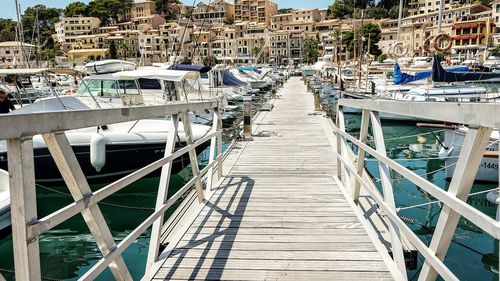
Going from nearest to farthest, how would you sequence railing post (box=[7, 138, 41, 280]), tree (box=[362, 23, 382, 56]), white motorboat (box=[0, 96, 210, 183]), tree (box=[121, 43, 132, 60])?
railing post (box=[7, 138, 41, 280]) → white motorboat (box=[0, 96, 210, 183]) → tree (box=[362, 23, 382, 56]) → tree (box=[121, 43, 132, 60])

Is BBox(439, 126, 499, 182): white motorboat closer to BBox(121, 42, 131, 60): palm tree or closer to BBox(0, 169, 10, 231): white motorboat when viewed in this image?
BBox(0, 169, 10, 231): white motorboat

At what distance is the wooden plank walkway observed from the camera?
11.1ft

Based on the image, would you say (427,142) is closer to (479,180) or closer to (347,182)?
(479,180)

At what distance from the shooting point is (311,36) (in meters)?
120

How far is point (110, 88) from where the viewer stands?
12930 mm

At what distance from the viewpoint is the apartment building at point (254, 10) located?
144m

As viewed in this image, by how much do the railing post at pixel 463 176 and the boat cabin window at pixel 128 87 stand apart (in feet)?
38.9

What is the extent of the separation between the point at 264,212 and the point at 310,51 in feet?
345

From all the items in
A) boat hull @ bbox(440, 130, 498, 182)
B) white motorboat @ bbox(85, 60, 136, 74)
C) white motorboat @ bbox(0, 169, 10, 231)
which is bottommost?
boat hull @ bbox(440, 130, 498, 182)

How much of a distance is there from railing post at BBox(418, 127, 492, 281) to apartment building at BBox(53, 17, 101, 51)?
13003 centimetres

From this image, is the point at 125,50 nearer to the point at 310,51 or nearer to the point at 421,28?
the point at 310,51

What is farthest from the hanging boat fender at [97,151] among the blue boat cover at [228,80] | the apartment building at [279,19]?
the apartment building at [279,19]

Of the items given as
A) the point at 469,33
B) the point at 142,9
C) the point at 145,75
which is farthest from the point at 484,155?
the point at 142,9

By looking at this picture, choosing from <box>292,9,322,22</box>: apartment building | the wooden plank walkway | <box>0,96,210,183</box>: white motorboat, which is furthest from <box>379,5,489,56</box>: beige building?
the wooden plank walkway
